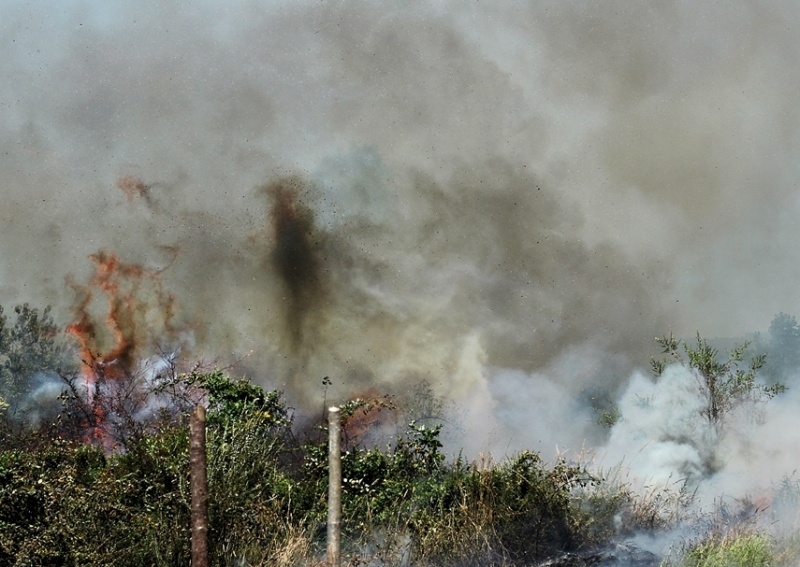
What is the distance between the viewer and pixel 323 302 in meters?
38.0

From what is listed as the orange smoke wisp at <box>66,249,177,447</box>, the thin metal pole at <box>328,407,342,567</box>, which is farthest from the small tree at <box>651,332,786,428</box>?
the orange smoke wisp at <box>66,249,177,447</box>

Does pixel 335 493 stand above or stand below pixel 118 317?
below

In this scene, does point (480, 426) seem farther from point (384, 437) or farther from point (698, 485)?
point (698, 485)

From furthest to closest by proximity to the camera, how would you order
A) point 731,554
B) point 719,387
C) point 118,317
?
point 118,317, point 719,387, point 731,554

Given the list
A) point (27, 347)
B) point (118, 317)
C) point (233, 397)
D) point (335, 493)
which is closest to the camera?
point (335, 493)

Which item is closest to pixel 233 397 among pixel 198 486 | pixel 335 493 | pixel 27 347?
pixel 198 486

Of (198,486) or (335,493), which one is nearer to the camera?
(198,486)

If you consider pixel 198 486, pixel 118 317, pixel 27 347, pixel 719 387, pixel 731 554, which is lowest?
pixel 731 554

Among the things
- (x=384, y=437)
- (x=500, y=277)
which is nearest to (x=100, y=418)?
(x=384, y=437)

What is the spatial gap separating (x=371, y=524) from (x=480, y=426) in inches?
910

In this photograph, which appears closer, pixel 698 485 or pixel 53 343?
pixel 698 485

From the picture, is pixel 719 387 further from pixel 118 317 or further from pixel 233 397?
pixel 118 317

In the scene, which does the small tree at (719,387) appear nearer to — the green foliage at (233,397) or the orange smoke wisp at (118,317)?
the green foliage at (233,397)

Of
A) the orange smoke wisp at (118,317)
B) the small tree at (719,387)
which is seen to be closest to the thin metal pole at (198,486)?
the small tree at (719,387)
